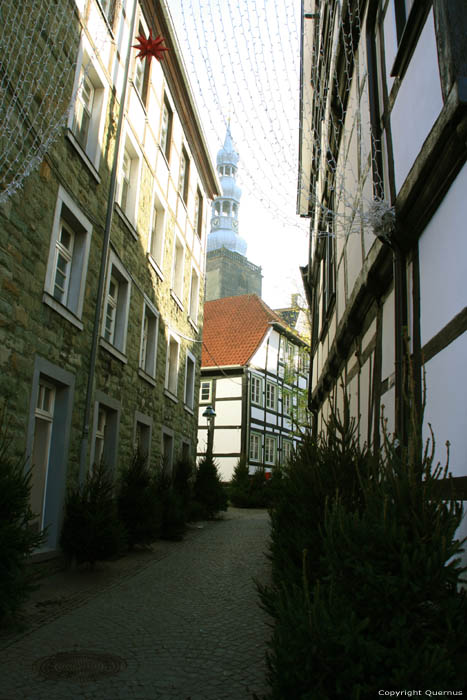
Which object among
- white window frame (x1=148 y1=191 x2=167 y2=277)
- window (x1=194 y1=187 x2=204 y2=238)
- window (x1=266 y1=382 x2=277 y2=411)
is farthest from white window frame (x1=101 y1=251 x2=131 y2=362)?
window (x1=266 y1=382 x2=277 y2=411)

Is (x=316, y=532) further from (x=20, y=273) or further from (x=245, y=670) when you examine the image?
(x=20, y=273)

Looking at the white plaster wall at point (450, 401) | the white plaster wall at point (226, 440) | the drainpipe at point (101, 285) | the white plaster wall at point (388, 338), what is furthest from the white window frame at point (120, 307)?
the white plaster wall at point (226, 440)

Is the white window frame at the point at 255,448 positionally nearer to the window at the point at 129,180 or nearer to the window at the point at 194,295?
the window at the point at 194,295

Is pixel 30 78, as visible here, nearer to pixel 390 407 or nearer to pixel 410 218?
pixel 410 218

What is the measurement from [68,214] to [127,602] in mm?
5175

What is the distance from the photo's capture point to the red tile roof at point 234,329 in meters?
28.3

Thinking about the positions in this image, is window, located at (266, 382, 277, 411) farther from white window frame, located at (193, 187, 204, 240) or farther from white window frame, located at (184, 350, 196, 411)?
white window frame, located at (193, 187, 204, 240)

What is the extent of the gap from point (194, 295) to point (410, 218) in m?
14.7

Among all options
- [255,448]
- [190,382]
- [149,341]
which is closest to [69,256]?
[149,341]

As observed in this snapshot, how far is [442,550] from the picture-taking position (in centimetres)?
257

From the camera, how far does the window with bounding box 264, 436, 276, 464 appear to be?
27562mm

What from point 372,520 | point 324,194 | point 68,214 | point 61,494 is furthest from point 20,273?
point 324,194

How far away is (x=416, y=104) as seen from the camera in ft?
14.7

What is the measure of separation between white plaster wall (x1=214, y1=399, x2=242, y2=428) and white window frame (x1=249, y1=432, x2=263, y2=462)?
0.96 meters
